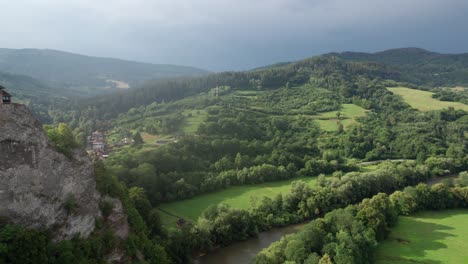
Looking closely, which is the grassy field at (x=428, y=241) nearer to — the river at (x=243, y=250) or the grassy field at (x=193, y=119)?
the river at (x=243, y=250)

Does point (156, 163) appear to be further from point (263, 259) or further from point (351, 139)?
point (351, 139)

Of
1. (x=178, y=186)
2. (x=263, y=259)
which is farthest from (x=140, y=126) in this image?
(x=263, y=259)

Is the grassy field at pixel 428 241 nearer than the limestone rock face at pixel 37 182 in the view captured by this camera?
No

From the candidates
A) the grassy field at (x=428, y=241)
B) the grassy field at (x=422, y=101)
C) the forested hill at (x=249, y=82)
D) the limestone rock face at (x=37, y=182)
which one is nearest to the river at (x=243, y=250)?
the grassy field at (x=428, y=241)

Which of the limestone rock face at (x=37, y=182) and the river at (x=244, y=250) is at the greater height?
the limestone rock face at (x=37, y=182)

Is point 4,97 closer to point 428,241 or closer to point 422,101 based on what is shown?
point 428,241

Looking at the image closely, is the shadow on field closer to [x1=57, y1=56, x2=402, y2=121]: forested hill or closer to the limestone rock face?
the limestone rock face

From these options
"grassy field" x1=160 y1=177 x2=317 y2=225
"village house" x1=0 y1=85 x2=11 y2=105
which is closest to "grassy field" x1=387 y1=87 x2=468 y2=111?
"grassy field" x1=160 y1=177 x2=317 y2=225

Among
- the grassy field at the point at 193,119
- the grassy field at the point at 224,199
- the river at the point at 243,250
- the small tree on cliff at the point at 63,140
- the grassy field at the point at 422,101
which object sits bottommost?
the river at the point at 243,250
